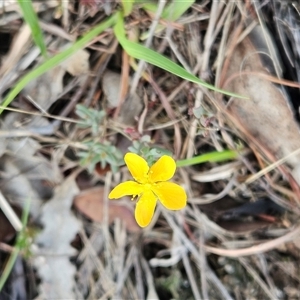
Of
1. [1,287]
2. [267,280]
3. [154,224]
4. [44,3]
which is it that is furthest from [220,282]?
[44,3]

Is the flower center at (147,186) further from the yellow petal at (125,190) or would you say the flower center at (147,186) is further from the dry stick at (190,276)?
the dry stick at (190,276)

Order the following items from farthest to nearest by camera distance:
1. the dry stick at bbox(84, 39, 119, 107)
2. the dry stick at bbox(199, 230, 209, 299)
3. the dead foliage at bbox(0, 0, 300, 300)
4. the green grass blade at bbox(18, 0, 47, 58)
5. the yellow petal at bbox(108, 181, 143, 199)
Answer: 1. the dry stick at bbox(199, 230, 209, 299)
2. the dry stick at bbox(84, 39, 119, 107)
3. the dead foliage at bbox(0, 0, 300, 300)
4. the green grass blade at bbox(18, 0, 47, 58)
5. the yellow petal at bbox(108, 181, 143, 199)

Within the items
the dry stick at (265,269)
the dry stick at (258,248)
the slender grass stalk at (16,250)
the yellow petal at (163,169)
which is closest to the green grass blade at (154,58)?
the yellow petal at (163,169)

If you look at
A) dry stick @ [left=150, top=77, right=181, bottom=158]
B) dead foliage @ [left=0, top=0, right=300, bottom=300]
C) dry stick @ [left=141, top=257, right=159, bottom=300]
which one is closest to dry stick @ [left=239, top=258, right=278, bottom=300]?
dead foliage @ [left=0, top=0, right=300, bottom=300]

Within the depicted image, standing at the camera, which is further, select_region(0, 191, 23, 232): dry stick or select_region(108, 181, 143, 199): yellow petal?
select_region(0, 191, 23, 232): dry stick

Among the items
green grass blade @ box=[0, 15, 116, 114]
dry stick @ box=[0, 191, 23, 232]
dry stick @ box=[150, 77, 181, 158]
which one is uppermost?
green grass blade @ box=[0, 15, 116, 114]

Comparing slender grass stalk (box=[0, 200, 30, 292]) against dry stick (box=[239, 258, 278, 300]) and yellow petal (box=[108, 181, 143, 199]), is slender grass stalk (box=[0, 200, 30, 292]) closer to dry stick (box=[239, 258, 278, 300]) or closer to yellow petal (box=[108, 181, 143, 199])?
yellow petal (box=[108, 181, 143, 199])
